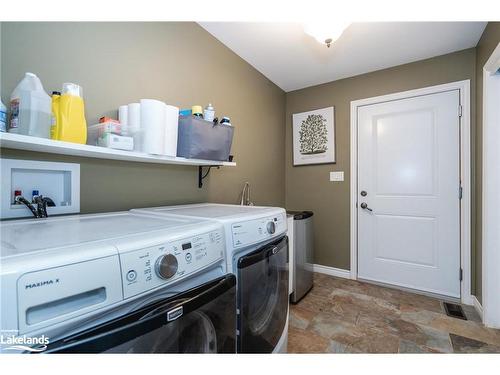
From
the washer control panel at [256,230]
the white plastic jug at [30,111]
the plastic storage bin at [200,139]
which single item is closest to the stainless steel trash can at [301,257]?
the washer control panel at [256,230]

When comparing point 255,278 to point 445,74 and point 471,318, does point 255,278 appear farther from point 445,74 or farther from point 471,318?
point 445,74

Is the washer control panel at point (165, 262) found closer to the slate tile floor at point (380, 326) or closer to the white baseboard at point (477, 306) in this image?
the slate tile floor at point (380, 326)

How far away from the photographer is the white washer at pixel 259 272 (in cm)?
96

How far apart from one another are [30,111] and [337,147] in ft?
8.74

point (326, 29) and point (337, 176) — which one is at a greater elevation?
point (326, 29)

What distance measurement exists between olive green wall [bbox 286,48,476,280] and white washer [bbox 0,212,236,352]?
2.22 metres

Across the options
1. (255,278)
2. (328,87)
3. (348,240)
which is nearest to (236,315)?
(255,278)

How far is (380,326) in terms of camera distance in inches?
69.8

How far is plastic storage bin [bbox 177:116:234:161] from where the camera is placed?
1360 millimetres

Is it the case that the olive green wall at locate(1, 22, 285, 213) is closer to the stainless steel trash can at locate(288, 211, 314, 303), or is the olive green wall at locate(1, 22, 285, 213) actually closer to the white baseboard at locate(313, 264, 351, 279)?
the stainless steel trash can at locate(288, 211, 314, 303)

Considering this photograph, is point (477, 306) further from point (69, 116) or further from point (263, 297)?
point (69, 116)

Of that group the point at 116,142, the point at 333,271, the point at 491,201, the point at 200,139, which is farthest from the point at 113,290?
the point at 333,271

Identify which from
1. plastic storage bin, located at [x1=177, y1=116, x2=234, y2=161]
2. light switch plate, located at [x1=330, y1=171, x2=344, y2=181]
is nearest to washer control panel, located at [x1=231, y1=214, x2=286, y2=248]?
plastic storage bin, located at [x1=177, y1=116, x2=234, y2=161]
